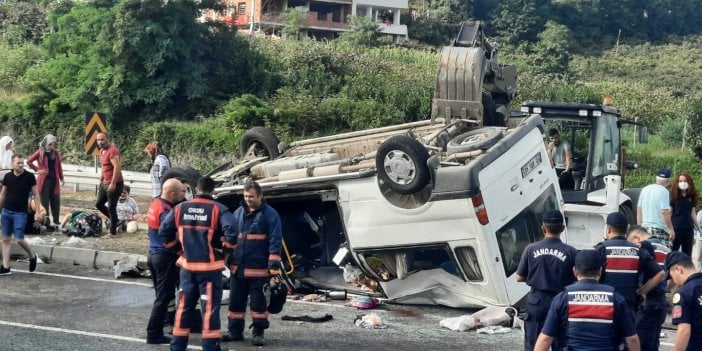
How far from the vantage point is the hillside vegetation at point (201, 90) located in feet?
98.1

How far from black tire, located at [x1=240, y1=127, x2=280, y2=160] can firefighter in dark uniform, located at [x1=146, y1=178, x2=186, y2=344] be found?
394cm

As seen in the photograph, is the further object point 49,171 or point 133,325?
point 49,171

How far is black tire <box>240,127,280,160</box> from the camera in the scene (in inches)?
522

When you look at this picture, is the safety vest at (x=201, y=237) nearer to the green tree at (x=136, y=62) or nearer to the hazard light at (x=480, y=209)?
the hazard light at (x=480, y=209)

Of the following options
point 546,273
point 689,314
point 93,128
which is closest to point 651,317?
point 546,273

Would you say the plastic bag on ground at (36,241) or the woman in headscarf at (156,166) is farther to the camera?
the woman in headscarf at (156,166)

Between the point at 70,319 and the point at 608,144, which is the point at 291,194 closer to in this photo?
the point at 70,319

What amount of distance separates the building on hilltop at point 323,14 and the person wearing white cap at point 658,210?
1732 inches

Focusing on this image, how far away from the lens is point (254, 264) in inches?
366

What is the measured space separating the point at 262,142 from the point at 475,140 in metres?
3.45

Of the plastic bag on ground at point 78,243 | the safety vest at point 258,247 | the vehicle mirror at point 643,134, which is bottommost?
the plastic bag on ground at point 78,243

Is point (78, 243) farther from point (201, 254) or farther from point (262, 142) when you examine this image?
point (201, 254)

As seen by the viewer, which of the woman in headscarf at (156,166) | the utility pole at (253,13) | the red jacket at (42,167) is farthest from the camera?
the utility pole at (253,13)

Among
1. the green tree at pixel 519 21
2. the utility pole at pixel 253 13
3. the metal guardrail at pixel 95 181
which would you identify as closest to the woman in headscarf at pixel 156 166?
the metal guardrail at pixel 95 181
